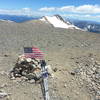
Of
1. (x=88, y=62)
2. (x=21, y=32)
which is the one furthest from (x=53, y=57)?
(x=21, y=32)

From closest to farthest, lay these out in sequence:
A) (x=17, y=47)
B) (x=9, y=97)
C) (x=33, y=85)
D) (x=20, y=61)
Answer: (x=9, y=97)
(x=33, y=85)
(x=20, y=61)
(x=17, y=47)

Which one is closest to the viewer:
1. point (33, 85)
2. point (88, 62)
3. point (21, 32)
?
point (33, 85)

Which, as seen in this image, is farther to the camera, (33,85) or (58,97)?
(33,85)

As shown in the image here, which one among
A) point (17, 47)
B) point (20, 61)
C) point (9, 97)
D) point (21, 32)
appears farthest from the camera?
point (21, 32)

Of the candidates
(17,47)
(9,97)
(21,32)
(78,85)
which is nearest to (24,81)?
(9,97)

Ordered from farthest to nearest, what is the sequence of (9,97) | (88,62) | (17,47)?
(17,47) < (88,62) < (9,97)

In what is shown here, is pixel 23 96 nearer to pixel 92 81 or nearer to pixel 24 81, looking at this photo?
pixel 24 81

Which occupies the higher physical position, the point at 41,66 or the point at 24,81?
the point at 41,66

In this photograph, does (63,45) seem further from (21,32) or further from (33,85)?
(33,85)

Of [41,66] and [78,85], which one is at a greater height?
[41,66]
